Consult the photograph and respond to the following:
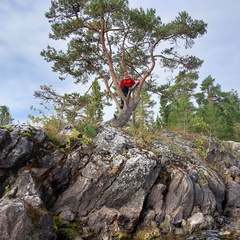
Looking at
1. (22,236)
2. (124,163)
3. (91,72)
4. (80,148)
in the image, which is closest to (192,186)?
(124,163)

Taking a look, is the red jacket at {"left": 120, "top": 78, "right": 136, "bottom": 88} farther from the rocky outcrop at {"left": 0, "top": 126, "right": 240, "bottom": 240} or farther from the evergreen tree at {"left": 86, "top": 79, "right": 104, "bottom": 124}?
the rocky outcrop at {"left": 0, "top": 126, "right": 240, "bottom": 240}

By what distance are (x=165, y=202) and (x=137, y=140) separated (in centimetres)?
321

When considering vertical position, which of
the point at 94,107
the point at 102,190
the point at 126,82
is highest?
the point at 126,82

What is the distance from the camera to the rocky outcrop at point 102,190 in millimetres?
7344

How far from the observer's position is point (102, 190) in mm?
8531

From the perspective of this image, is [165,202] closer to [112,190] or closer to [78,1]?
[112,190]

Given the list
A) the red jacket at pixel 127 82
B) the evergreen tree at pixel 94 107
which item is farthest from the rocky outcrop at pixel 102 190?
the red jacket at pixel 127 82

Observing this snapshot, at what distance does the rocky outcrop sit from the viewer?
289 inches

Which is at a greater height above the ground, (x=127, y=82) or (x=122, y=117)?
(x=127, y=82)

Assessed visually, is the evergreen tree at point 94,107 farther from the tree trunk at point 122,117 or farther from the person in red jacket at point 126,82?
the person in red jacket at point 126,82

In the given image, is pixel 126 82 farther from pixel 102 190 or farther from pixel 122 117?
pixel 102 190

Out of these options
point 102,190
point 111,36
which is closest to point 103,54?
point 111,36

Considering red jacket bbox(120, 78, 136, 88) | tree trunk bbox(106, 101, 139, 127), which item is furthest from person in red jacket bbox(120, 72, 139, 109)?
tree trunk bbox(106, 101, 139, 127)

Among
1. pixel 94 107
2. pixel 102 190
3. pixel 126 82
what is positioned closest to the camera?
pixel 102 190
